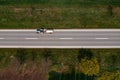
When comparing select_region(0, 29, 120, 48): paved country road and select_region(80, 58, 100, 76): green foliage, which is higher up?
select_region(0, 29, 120, 48): paved country road

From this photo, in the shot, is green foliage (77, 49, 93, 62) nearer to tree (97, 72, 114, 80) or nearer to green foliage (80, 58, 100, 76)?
green foliage (80, 58, 100, 76)

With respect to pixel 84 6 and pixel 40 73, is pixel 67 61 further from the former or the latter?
pixel 84 6

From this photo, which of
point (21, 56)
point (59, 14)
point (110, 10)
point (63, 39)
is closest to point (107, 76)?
point (63, 39)

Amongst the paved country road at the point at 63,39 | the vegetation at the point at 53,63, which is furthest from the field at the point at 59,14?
the vegetation at the point at 53,63

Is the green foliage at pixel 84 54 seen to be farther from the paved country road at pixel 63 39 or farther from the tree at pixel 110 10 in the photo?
the tree at pixel 110 10

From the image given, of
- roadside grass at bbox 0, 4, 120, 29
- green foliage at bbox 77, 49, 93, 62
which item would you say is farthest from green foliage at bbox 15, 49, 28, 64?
green foliage at bbox 77, 49, 93, 62

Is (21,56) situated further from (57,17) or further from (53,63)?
(57,17)
